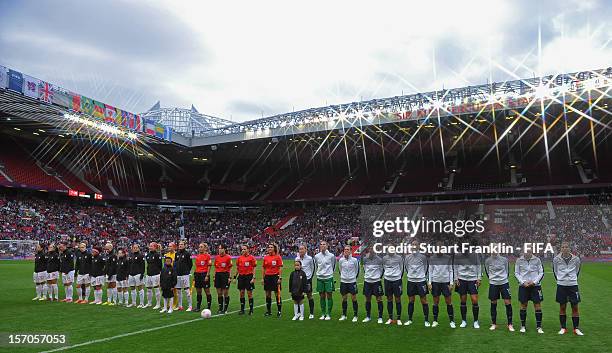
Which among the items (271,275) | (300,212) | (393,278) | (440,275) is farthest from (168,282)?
(300,212)

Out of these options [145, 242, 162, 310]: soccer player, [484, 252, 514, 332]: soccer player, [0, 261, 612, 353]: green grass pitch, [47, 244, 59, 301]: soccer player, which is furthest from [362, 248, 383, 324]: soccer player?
[47, 244, 59, 301]: soccer player

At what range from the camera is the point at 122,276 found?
1404 cm

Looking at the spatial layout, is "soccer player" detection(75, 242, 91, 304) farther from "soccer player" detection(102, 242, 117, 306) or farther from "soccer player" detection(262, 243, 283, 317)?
"soccer player" detection(262, 243, 283, 317)

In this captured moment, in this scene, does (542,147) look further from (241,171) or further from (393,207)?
(241,171)

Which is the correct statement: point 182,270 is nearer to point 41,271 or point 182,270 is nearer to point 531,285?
point 41,271

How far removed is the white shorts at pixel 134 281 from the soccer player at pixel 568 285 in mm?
11109

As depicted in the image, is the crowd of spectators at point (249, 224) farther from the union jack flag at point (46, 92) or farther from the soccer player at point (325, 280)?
the soccer player at point (325, 280)

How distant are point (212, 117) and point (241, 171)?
285 inches

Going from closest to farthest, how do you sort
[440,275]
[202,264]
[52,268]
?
[440,275] < [202,264] < [52,268]

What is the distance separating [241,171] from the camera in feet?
183

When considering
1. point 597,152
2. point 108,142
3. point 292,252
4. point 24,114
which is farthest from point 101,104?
point 597,152

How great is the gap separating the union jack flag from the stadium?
83 mm

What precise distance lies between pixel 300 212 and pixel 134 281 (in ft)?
128

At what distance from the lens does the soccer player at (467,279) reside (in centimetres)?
1068
